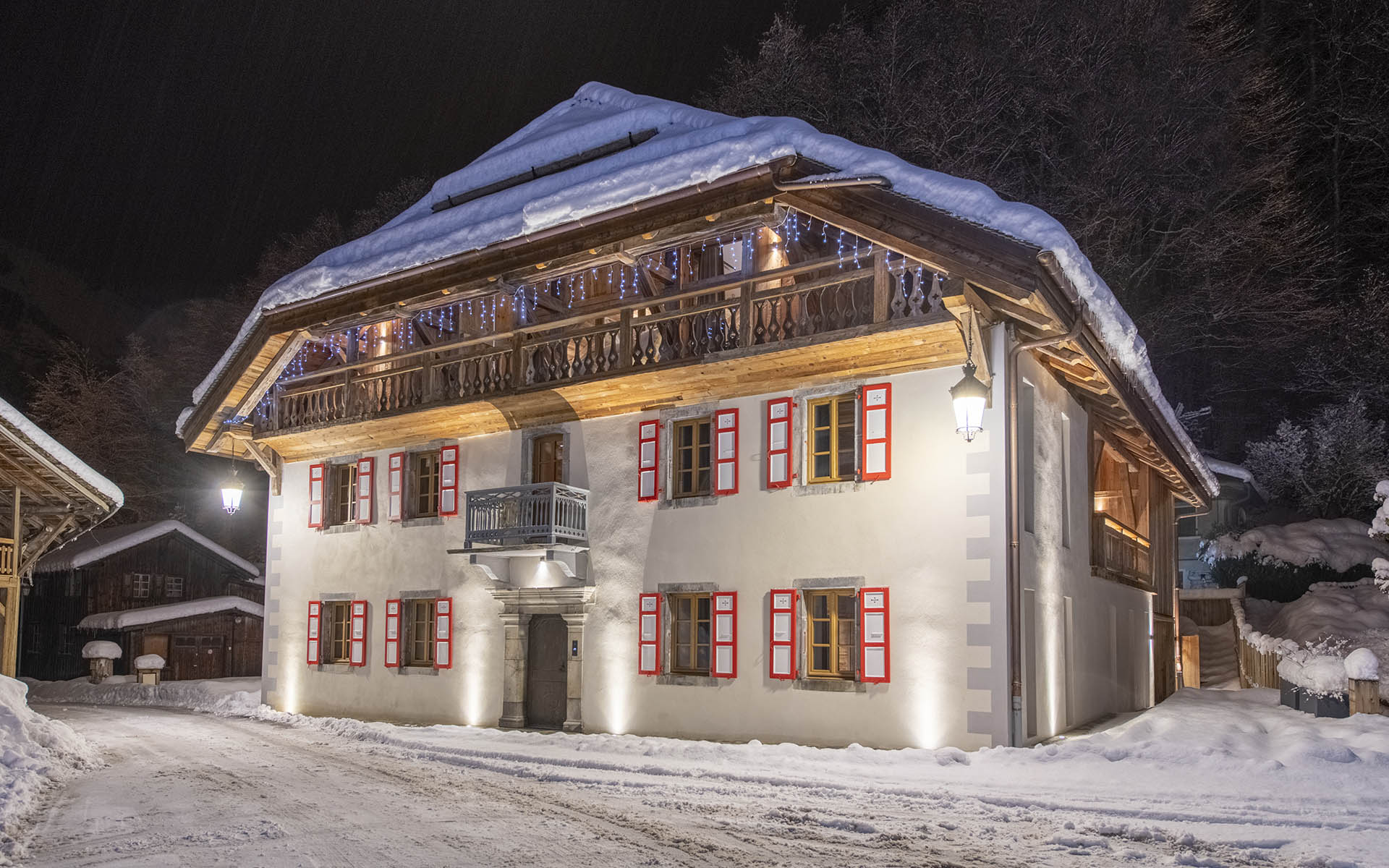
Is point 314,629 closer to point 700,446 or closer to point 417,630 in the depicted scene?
point 417,630

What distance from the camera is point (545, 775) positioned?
39.0 ft

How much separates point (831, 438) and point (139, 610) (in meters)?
24.1

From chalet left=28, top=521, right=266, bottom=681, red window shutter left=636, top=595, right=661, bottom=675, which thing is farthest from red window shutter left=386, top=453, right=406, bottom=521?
chalet left=28, top=521, right=266, bottom=681

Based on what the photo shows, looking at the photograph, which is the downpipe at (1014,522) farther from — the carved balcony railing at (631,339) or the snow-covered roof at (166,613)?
the snow-covered roof at (166,613)

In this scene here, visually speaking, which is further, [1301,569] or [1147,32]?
[1301,569]

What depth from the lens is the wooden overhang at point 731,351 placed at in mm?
12672

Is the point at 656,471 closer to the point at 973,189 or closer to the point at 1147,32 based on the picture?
the point at 973,189

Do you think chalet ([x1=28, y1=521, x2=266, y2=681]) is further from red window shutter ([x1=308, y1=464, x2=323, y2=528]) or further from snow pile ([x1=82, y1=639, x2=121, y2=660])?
red window shutter ([x1=308, y1=464, x2=323, y2=528])

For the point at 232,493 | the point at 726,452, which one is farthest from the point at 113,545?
the point at 726,452

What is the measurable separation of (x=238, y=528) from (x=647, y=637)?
101 feet

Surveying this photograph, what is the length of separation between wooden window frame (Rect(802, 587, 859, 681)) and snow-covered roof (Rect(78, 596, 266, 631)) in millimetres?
19776

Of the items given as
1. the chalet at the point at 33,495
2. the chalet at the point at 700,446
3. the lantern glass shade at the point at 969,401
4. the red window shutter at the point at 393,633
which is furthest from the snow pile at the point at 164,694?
the lantern glass shade at the point at 969,401

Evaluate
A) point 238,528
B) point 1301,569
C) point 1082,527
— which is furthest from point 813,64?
point 238,528

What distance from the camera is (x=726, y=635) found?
15062 millimetres
